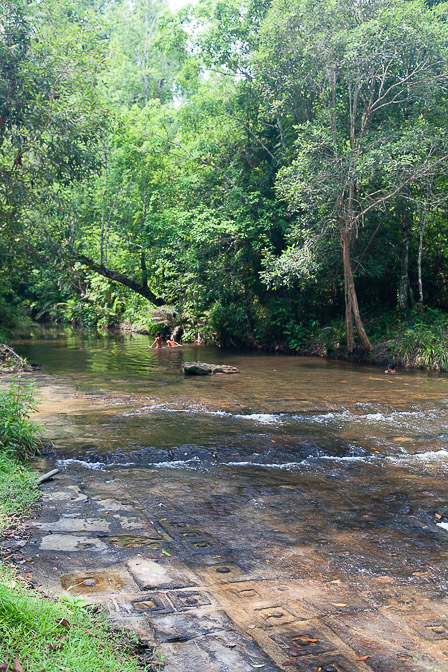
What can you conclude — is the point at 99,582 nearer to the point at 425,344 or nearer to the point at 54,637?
the point at 54,637

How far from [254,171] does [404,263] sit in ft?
22.7

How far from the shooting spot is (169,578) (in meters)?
3.93

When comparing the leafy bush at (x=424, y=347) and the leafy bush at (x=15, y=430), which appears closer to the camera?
the leafy bush at (x=15, y=430)

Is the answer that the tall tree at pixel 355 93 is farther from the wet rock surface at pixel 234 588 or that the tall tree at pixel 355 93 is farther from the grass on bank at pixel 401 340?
the wet rock surface at pixel 234 588

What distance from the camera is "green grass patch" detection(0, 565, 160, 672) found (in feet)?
8.60

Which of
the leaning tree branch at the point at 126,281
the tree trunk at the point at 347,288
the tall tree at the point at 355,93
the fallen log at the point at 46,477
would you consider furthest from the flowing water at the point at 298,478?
the leaning tree branch at the point at 126,281

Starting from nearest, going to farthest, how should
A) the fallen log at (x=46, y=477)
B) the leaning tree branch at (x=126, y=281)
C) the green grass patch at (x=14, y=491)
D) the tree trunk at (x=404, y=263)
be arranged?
the green grass patch at (x=14, y=491), the fallen log at (x=46, y=477), the tree trunk at (x=404, y=263), the leaning tree branch at (x=126, y=281)

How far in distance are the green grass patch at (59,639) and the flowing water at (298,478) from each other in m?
0.86

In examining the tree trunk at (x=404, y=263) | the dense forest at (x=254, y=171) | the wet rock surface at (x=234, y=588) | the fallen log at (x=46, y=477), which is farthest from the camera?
the tree trunk at (x=404, y=263)

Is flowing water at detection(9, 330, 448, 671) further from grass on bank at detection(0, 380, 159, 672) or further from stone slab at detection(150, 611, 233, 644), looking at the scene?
grass on bank at detection(0, 380, 159, 672)

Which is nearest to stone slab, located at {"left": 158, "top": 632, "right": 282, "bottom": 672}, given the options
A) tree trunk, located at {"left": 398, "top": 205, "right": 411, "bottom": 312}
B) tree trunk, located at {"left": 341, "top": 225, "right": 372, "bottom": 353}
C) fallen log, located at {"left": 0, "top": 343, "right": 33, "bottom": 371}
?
fallen log, located at {"left": 0, "top": 343, "right": 33, "bottom": 371}

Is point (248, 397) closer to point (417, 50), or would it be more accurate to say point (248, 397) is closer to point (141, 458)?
point (141, 458)

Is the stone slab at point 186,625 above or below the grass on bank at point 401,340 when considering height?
below

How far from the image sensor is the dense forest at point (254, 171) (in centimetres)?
1399
